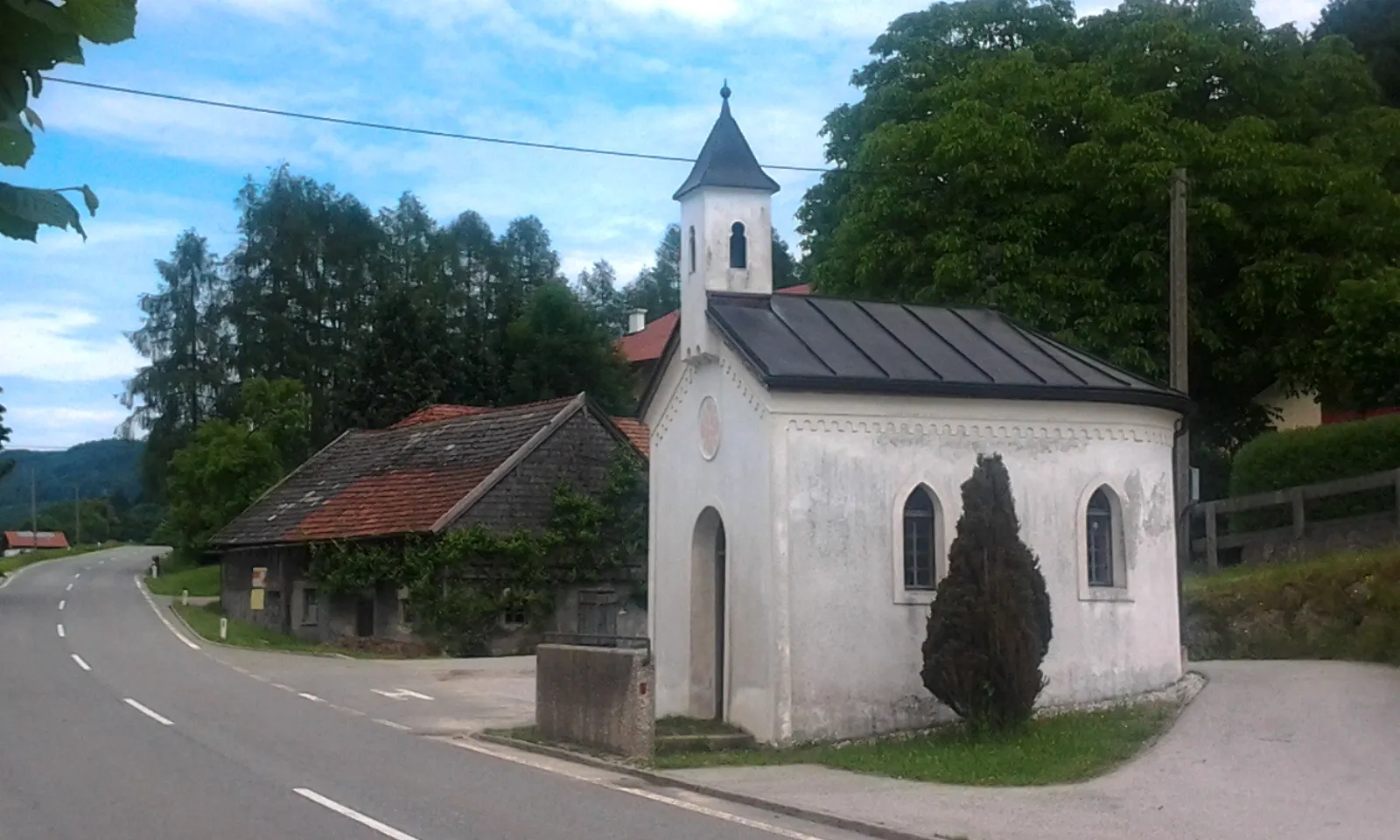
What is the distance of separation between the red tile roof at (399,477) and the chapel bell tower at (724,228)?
1592cm

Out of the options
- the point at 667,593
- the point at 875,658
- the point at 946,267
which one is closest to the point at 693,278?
the point at 667,593

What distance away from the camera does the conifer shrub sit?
1523cm

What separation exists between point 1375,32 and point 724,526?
3244 cm

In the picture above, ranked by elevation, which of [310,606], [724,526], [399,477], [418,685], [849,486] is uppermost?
[399,477]

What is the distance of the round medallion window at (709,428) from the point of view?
1819 centimetres

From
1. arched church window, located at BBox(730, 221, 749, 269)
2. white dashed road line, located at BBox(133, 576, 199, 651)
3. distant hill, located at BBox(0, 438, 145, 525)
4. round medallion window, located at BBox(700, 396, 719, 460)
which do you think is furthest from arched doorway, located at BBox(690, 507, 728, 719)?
distant hill, located at BBox(0, 438, 145, 525)

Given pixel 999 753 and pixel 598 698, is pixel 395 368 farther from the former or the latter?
pixel 999 753

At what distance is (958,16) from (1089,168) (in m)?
8.45

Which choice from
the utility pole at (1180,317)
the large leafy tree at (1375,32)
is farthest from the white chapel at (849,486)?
the large leafy tree at (1375,32)

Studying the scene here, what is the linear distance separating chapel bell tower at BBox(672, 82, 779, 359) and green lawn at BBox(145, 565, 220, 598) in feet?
134

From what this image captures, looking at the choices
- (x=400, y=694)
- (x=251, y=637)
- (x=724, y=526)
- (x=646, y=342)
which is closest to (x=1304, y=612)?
(x=724, y=526)

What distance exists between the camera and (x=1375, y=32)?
137 ft

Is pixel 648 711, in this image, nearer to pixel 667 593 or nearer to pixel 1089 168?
pixel 667 593

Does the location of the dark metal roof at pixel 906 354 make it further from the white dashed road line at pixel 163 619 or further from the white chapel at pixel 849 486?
the white dashed road line at pixel 163 619
